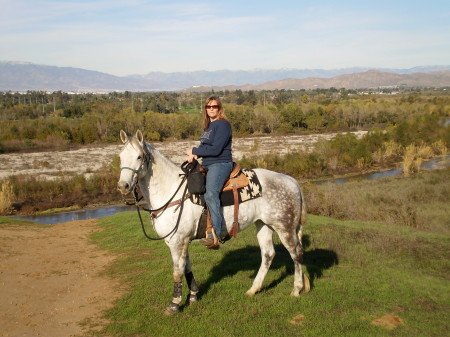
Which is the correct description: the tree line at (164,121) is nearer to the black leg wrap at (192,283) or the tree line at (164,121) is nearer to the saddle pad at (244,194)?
the saddle pad at (244,194)

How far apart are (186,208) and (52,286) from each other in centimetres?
461

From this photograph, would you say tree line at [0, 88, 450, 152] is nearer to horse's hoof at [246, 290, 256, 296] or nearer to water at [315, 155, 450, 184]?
water at [315, 155, 450, 184]

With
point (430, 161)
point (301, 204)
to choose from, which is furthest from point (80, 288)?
point (430, 161)

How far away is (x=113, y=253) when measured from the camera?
38.4ft

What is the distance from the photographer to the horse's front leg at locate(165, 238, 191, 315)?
6441 mm

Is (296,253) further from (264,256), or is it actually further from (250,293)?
(250,293)

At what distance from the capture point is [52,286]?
8.87 metres

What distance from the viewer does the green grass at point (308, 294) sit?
20.3 ft

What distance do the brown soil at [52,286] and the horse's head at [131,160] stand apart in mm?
2729

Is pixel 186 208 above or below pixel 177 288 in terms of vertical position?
above

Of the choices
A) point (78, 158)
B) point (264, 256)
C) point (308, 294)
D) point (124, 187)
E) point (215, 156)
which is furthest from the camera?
point (78, 158)

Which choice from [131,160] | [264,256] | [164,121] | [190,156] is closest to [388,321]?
[264,256]

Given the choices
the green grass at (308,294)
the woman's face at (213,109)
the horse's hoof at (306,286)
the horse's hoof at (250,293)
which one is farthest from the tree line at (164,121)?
the woman's face at (213,109)

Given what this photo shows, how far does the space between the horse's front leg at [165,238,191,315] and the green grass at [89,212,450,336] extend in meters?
0.18
